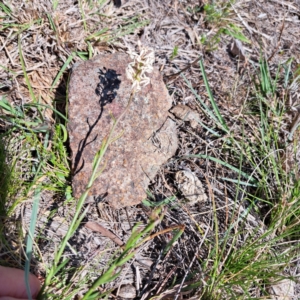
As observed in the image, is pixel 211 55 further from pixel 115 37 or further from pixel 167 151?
pixel 167 151

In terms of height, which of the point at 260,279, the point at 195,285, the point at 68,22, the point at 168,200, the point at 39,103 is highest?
the point at 68,22

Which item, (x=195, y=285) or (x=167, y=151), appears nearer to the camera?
(x=195, y=285)

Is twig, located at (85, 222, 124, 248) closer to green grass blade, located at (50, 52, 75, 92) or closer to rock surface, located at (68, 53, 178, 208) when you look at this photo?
rock surface, located at (68, 53, 178, 208)

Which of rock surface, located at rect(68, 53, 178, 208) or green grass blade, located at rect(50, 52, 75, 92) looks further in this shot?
green grass blade, located at rect(50, 52, 75, 92)

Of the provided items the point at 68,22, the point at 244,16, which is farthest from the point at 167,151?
the point at 244,16

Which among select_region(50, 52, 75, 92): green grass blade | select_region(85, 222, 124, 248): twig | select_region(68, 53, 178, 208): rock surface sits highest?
select_region(50, 52, 75, 92): green grass blade

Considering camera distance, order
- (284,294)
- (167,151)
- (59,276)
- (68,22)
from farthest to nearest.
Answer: (68,22) → (167,151) → (284,294) → (59,276)

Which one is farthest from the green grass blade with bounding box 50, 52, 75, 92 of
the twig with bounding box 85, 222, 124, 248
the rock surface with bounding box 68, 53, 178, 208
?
the twig with bounding box 85, 222, 124, 248

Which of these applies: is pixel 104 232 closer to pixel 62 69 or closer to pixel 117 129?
pixel 117 129

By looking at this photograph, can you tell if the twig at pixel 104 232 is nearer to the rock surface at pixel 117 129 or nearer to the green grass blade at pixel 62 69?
the rock surface at pixel 117 129
